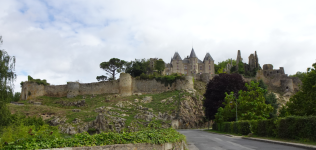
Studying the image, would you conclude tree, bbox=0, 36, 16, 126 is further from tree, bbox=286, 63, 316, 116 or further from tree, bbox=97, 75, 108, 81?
tree, bbox=97, 75, 108, 81

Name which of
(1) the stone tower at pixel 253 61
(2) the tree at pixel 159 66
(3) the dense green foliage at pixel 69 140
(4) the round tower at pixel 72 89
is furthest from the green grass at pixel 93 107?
(3) the dense green foliage at pixel 69 140

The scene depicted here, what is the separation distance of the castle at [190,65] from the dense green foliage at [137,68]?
6.81m

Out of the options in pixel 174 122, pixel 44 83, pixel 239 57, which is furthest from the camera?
pixel 239 57

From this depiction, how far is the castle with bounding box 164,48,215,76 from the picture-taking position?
254ft

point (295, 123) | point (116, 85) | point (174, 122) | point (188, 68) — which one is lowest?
point (174, 122)

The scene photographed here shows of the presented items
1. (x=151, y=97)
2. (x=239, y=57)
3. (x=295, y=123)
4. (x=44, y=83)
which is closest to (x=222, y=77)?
(x=151, y=97)

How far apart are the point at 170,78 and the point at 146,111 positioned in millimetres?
14278

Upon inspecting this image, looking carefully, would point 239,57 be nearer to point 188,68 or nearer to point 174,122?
point 188,68

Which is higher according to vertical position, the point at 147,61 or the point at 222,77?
the point at 147,61

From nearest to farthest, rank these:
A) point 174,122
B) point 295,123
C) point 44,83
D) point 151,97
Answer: point 295,123, point 174,122, point 151,97, point 44,83

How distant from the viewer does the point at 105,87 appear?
59562 mm

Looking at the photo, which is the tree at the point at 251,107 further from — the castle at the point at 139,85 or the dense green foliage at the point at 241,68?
the dense green foliage at the point at 241,68

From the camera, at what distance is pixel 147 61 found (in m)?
76.0

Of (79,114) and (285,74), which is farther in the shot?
(285,74)
